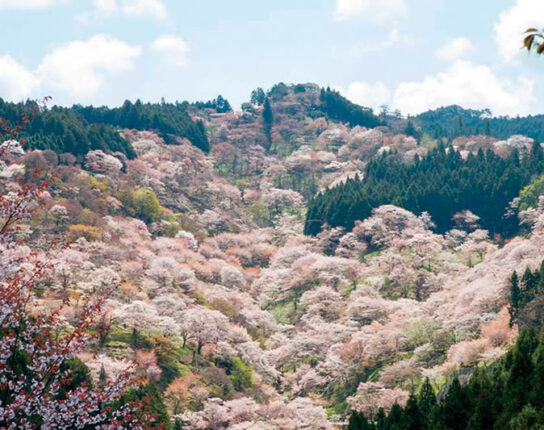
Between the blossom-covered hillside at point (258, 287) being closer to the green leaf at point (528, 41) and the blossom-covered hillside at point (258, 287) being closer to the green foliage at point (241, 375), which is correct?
the green foliage at point (241, 375)

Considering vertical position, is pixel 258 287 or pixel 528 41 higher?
pixel 528 41

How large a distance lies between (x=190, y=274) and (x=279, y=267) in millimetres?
17568

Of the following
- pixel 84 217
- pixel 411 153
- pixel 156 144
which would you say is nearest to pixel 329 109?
pixel 411 153

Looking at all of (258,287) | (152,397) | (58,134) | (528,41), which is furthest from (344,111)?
(528,41)

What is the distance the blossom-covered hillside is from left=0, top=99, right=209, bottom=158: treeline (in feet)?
13.3

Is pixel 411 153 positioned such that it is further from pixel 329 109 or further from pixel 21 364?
pixel 21 364

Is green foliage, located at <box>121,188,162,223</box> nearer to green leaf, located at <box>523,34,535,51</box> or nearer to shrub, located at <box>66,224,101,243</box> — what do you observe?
shrub, located at <box>66,224,101,243</box>

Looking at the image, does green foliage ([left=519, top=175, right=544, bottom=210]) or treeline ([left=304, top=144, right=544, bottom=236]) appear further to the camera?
treeline ([left=304, top=144, right=544, bottom=236])

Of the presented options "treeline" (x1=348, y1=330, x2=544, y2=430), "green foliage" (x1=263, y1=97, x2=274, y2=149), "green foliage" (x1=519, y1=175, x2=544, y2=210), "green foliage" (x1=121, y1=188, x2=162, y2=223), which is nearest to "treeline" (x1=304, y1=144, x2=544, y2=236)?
"green foliage" (x1=519, y1=175, x2=544, y2=210)

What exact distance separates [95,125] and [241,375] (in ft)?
237

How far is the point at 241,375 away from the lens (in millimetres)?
49812

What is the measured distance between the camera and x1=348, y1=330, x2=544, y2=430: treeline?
2402cm

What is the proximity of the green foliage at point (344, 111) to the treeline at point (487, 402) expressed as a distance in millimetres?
135596

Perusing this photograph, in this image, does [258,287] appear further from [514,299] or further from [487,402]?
[487,402]
